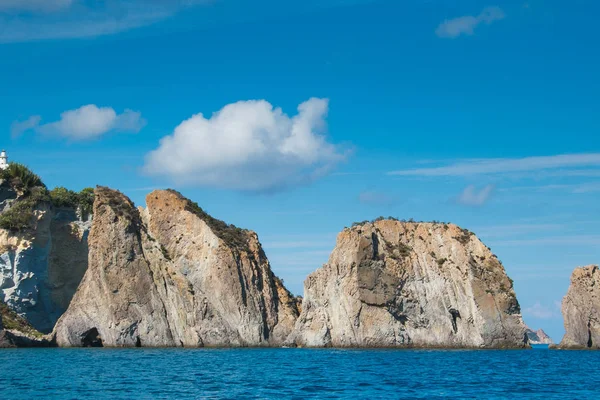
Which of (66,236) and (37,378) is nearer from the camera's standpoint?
(37,378)

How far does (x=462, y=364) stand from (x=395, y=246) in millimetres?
25645

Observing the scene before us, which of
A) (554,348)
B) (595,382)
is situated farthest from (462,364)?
(554,348)

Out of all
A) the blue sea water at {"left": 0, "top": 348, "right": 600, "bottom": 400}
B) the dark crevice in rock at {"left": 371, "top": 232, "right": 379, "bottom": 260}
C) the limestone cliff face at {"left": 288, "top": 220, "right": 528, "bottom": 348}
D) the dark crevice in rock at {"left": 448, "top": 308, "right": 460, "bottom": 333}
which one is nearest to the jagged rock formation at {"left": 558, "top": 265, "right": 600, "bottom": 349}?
the limestone cliff face at {"left": 288, "top": 220, "right": 528, "bottom": 348}

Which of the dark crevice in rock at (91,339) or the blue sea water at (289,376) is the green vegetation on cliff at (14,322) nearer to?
the dark crevice in rock at (91,339)

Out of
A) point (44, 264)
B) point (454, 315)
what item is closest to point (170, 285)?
point (44, 264)

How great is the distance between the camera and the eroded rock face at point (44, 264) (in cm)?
8156

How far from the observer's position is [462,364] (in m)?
53.4

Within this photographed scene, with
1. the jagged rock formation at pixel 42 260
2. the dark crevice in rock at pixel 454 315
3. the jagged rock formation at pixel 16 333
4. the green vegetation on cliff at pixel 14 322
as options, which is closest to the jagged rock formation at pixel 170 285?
the jagged rock formation at pixel 16 333

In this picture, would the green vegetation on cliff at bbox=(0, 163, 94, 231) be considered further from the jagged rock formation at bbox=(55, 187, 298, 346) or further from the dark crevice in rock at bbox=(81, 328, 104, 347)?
the dark crevice in rock at bbox=(81, 328, 104, 347)

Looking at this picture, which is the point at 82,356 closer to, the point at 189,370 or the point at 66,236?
the point at 189,370

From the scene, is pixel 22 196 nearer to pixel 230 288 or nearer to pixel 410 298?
pixel 230 288

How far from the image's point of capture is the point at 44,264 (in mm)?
84750

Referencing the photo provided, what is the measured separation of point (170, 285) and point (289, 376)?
122 feet

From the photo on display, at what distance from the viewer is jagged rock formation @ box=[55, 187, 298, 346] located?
74.5 m
